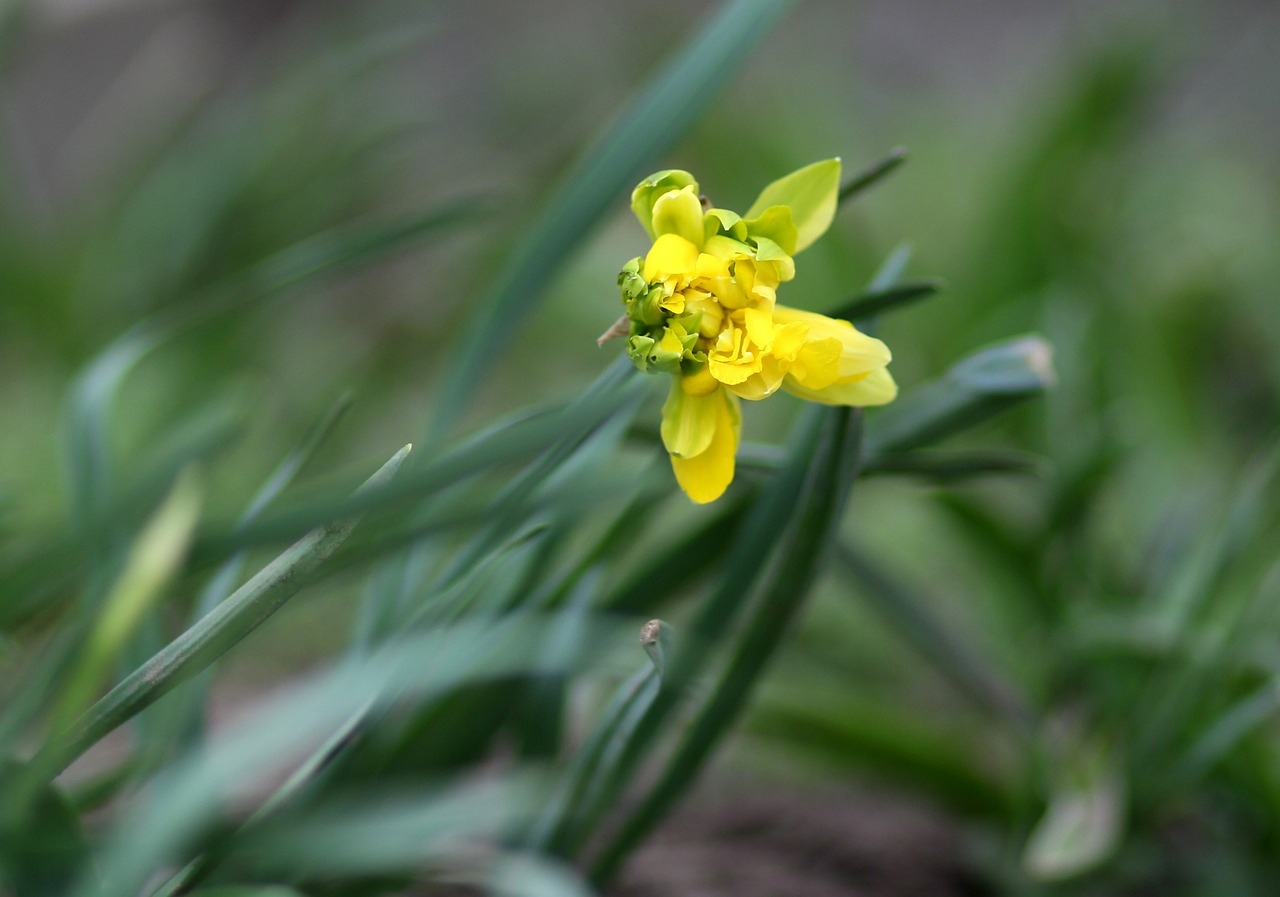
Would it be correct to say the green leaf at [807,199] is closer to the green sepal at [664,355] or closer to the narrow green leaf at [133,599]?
the green sepal at [664,355]

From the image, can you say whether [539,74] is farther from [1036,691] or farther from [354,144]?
[1036,691]

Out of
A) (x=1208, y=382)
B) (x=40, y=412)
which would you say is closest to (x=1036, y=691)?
(x=1208, y=382)

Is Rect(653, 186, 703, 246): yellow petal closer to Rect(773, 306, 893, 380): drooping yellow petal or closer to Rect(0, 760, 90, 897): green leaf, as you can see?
Rect(773, 306, 893, 380): drooping yellow petal

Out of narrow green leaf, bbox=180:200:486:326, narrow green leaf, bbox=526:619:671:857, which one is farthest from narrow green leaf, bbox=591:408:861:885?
narrow green leaf, bbox=180:200:486:326

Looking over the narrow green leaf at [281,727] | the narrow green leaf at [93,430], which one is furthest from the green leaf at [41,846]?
the narrow green leaf at [93,430]

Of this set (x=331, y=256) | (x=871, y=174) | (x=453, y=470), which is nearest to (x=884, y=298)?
(x=871, y=174)
